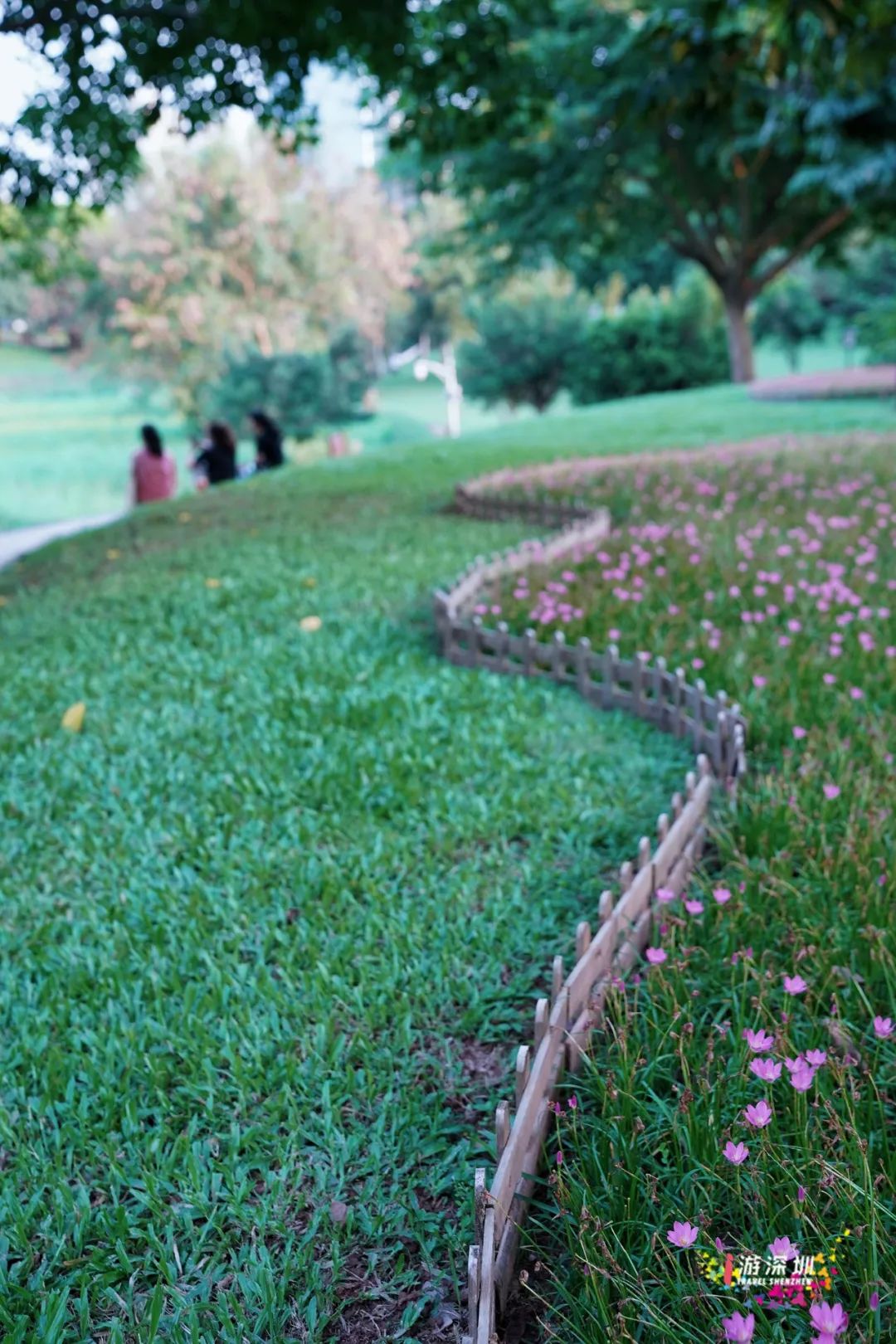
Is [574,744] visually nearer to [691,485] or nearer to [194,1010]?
[194,1010]

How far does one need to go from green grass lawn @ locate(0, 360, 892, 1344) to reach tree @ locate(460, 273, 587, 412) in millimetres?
33419

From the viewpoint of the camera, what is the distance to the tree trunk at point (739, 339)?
84.2 ft

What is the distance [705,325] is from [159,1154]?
3368 cm

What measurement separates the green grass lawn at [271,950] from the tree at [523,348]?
33.4m

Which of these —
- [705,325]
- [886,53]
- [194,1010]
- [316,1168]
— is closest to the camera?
[316,1168]

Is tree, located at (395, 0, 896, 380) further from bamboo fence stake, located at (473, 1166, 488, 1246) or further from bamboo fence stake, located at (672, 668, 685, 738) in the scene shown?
bamboo fence stake, located at (473, 1166, 488, 1246)

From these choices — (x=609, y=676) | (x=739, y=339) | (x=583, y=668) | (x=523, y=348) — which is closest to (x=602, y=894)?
(x=609, y=676)

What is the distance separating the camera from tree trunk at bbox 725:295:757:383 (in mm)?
25656

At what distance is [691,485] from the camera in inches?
351

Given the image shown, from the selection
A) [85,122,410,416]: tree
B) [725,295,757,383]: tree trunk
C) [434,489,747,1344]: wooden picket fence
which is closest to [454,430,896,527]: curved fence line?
[434,489,747,1344]: wooden picket fence

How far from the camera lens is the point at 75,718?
4.55 m

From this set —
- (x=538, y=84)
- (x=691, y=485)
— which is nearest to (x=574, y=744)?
(x=691, y=485)

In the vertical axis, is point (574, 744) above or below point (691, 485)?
below

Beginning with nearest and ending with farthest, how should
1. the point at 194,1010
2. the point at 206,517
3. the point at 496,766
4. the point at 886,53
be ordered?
the point at 194,1010, the point at 496,766, the point at 886,53, the point at 206,517
